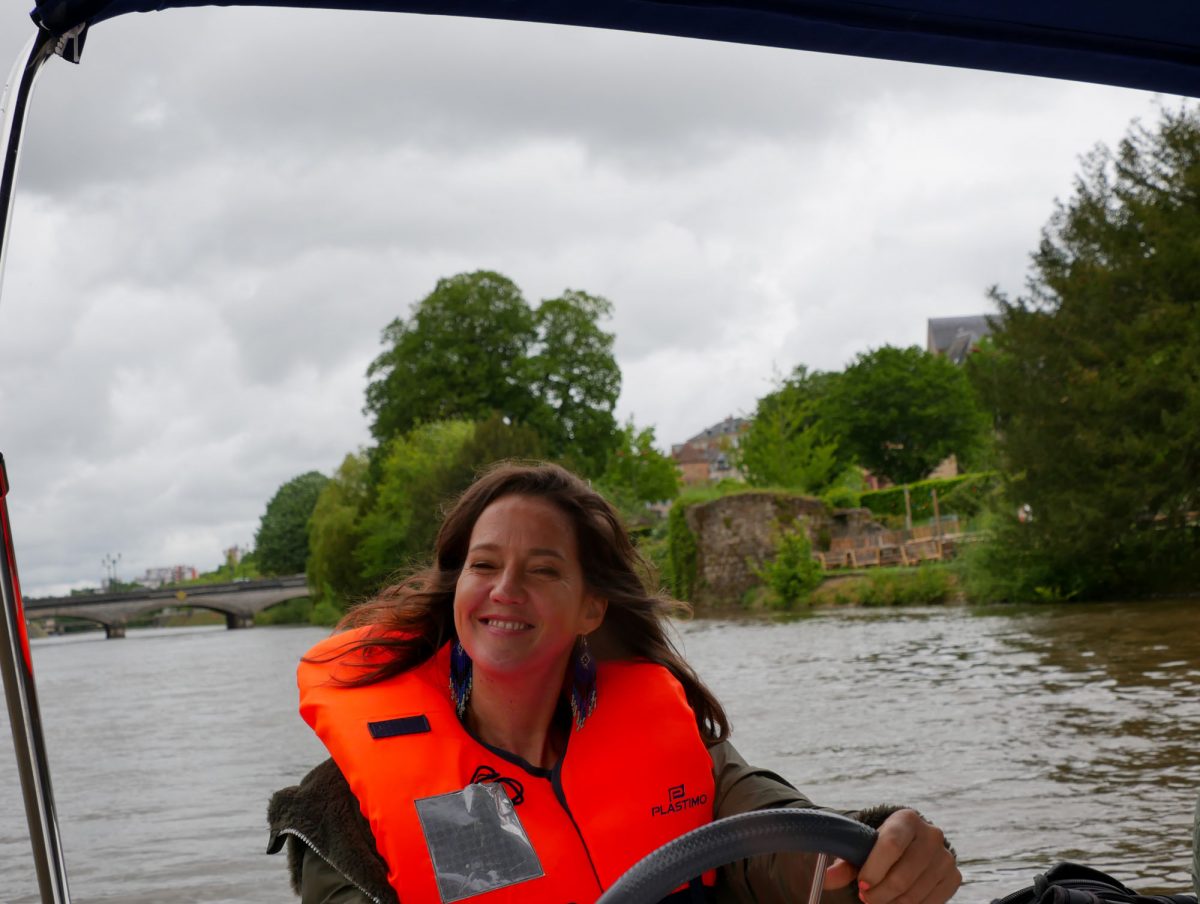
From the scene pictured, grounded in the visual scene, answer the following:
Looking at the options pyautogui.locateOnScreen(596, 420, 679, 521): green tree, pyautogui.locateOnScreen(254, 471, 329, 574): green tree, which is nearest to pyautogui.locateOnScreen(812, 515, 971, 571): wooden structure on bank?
pyautogui.locateOnScreen(596, 420, 679, 521): green tree

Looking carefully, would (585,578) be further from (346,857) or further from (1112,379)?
(1112,379)

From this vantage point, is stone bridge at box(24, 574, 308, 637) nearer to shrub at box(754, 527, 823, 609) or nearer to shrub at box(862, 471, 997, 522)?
shrub at box(862, 471, 997, 522)

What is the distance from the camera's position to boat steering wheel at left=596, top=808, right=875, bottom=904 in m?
1.04

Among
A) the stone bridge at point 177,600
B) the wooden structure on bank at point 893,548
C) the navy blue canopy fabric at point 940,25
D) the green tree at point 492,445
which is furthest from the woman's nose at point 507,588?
the stone bridge at point 177,600

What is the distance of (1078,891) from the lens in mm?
1759

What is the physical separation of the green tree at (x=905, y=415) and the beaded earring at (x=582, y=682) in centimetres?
4861

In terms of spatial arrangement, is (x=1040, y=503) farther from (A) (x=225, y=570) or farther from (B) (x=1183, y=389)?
(A) (x=225, y=570)

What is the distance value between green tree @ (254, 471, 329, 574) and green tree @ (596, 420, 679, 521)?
3028cm

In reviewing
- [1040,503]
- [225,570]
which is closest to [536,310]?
[1040,503]

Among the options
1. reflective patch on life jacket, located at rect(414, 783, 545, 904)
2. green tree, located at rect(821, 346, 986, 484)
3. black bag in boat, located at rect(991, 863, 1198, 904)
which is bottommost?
black bag in boat, located at rect(991, 863, 1198, 904)

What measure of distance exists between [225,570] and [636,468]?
6458 centimetres

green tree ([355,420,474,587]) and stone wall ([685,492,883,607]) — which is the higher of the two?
green tree ([355,420,474,587])

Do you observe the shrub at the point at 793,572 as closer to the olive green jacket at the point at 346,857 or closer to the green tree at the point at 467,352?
the green tree at the point at 467,352

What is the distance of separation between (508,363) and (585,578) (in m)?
40.3
